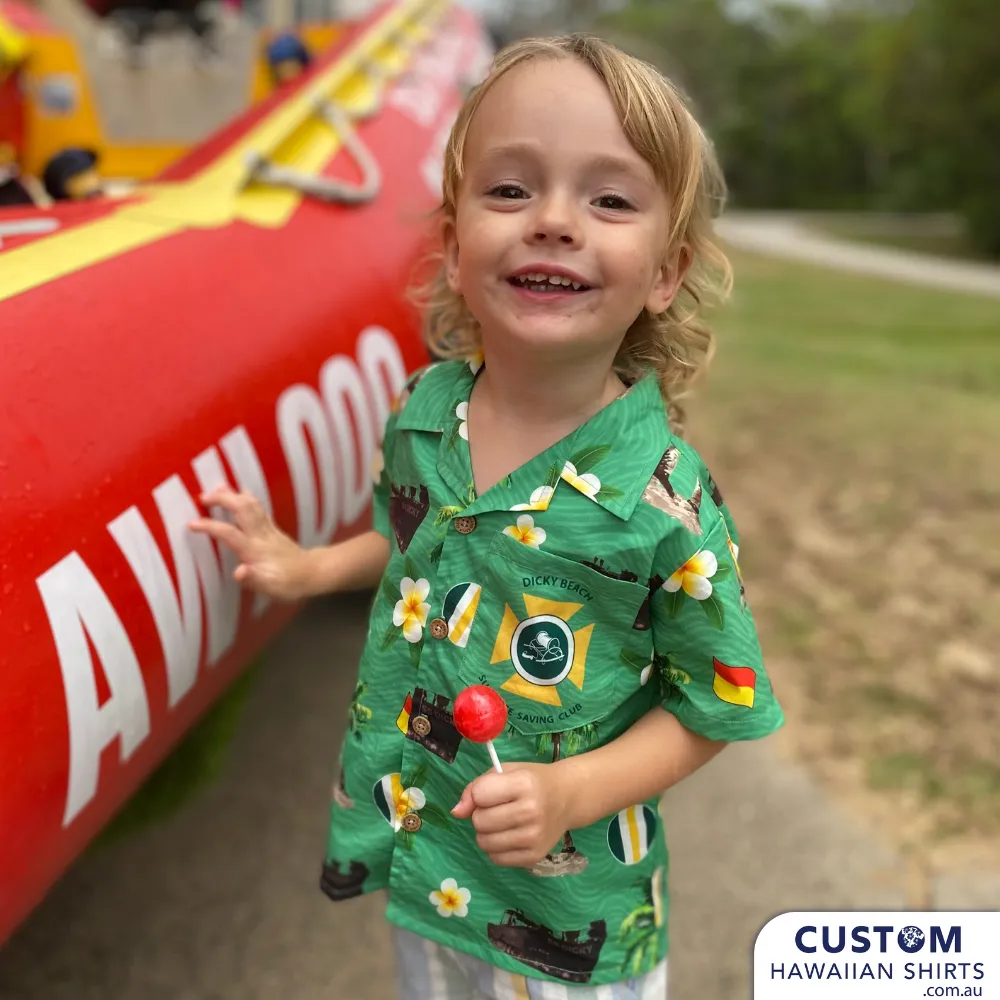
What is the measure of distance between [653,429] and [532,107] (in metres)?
0.36

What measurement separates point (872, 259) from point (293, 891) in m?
14.1

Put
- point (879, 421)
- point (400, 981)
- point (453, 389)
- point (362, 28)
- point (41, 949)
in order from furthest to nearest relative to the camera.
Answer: point (879, 421) < point (362, 28) < point (41, 949) < point (400, 981) < point (453, 389)

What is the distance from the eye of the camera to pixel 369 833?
1312 millimetres

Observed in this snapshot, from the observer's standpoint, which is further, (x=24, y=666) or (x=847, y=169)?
(x=847, y=169)

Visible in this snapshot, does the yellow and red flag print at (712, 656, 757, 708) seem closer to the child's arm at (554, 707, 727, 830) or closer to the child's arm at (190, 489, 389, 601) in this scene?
the child's arm at (554, 707, 727, 830)

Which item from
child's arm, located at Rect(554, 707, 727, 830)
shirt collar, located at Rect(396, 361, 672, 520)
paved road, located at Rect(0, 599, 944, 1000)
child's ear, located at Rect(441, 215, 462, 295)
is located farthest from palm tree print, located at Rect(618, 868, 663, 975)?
child's ear, located at Rect(441, 215, 462, 295)

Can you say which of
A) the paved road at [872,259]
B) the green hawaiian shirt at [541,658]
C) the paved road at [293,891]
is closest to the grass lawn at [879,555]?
the paved road at [293,891]

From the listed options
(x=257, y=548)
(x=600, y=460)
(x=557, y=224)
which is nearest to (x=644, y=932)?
(x=600, y=460)

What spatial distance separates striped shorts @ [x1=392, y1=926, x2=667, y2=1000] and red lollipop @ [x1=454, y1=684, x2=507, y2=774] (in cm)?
43

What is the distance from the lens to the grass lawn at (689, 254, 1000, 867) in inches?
96.7

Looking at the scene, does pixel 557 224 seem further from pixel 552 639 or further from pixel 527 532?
pixel 552 639

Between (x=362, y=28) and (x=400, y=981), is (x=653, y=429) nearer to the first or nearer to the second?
(x=400, y=981)

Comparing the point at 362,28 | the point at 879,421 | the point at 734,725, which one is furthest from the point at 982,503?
the point at 734,725

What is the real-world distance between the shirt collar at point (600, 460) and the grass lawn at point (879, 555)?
1474 millimetres
